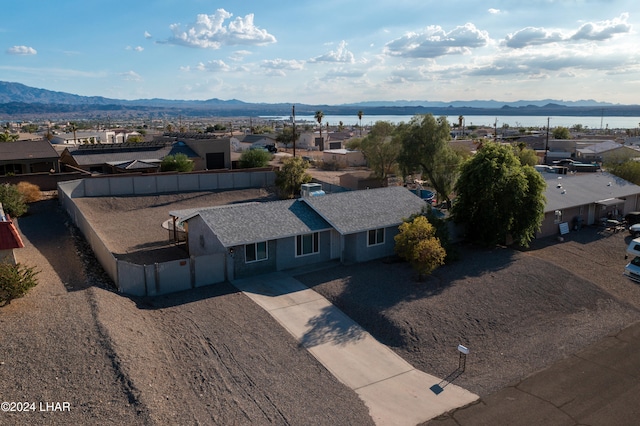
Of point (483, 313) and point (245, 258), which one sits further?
point (245, 258)

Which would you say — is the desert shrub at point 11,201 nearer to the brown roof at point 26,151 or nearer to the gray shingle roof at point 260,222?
the brown roof at point 26,151

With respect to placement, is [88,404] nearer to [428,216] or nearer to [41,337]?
[41,337]

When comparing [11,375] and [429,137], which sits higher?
[429,137]

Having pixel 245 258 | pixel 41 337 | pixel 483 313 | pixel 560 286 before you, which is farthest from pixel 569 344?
pixel 41 337

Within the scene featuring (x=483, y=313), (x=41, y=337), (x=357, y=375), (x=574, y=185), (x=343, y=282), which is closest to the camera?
(x=41, y=337)

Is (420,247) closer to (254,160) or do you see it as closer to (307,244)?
(307,244)

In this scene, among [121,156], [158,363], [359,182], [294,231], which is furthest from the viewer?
[121,156]

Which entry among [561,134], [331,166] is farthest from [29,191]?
[561,134]
